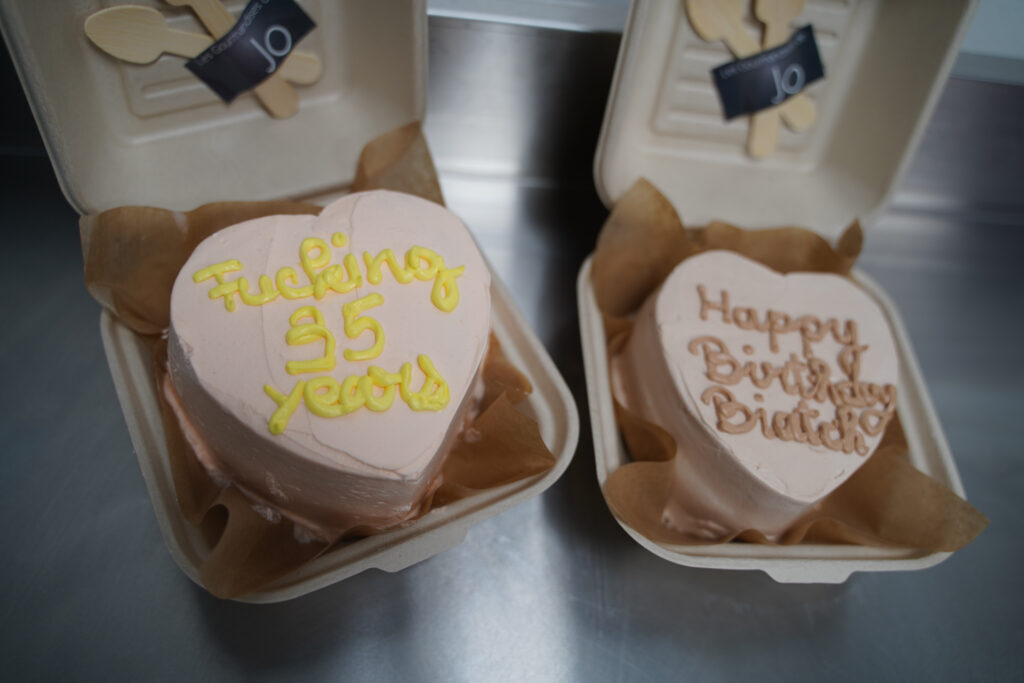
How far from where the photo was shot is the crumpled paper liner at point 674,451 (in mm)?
910

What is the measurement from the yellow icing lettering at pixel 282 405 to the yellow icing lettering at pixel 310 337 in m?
0.02

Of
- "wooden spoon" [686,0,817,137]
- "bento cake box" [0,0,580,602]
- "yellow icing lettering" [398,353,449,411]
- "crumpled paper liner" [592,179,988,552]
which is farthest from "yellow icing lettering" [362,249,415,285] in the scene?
"wooden spoon" [686,0,817,137]

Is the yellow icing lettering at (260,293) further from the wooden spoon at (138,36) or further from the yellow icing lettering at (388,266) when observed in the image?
the wooden spoon at (138,36)

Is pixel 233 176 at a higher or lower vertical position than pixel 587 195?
higher

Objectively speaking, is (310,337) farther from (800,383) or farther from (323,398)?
(800,383)

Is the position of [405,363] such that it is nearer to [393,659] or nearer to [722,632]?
[393,659]

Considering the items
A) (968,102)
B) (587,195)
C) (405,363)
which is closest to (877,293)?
(968,102)

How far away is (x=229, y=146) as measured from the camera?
3.43 ft

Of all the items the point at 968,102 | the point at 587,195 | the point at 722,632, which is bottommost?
the point at 722,632

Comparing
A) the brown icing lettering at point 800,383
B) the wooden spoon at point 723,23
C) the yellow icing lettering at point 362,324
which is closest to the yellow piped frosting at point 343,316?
the yellow icing lettering at point 362,324

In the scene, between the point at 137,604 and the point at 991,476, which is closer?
the point at 137,604

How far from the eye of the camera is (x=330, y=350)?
763mm

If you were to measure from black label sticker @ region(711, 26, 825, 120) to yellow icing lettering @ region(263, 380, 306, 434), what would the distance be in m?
0.85

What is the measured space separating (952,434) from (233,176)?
1.25m
